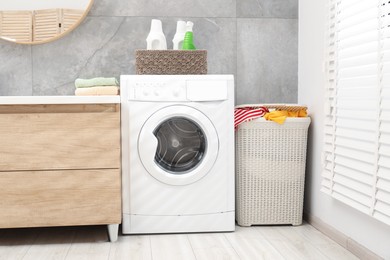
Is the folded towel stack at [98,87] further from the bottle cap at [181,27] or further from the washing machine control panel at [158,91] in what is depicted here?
the bottle cap at [181,27]

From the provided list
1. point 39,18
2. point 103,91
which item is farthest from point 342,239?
point 39,18

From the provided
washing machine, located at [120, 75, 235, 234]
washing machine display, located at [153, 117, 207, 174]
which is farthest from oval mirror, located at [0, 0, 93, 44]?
washing machine display, located at [153, 117, 207, 174]

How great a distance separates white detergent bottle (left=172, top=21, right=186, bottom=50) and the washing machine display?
508 mm

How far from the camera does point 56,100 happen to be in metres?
2.47

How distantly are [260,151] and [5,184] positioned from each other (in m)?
1.27

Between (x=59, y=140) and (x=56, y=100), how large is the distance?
7.3 inches

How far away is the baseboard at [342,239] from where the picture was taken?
2.20m

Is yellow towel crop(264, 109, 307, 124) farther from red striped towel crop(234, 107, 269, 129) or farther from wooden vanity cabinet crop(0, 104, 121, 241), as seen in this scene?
wooden vanity cabinet crop(0, 104, 121, 241)

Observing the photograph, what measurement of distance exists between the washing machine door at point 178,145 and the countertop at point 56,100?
245mm

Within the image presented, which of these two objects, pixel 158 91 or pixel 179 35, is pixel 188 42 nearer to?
pixel 179 35

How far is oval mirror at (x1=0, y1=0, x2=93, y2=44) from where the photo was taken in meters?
3.08

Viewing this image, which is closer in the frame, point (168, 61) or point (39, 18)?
point (168, 61)

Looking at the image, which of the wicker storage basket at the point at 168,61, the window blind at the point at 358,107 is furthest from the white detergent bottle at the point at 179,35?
the window blind at the point at 358,107

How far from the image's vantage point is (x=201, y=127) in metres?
2.70
